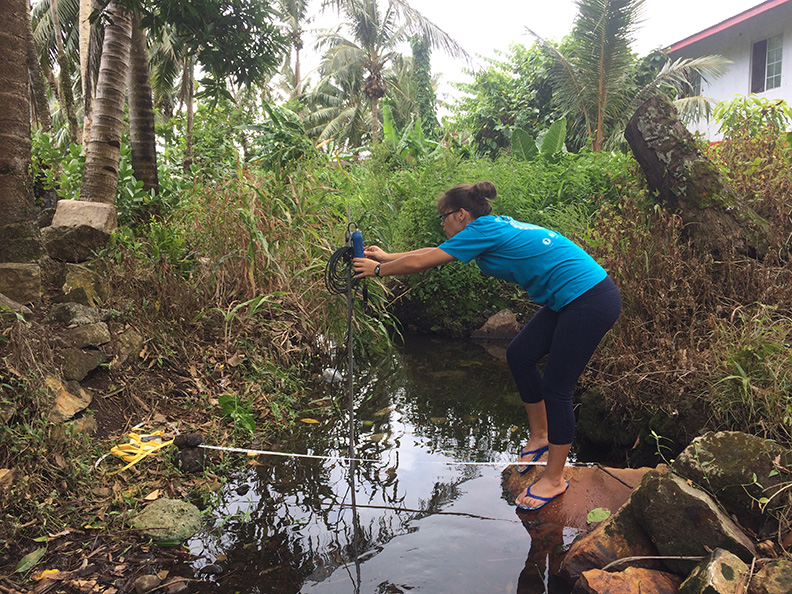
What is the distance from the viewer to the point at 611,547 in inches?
104

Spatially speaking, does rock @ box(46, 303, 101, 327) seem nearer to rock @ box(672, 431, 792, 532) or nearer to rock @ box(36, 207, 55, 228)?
rock @ box(36, 207, 55, 228)

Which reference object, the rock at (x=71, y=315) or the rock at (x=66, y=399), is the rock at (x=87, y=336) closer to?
the rock at (x=71, y=315)

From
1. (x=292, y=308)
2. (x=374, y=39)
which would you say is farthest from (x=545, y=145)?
(x=374, y=39)

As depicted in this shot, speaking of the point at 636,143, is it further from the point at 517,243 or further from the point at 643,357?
the point at 517,243

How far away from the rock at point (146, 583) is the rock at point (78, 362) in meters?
1.71

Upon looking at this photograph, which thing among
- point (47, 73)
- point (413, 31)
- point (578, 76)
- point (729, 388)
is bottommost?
point (729, 388)

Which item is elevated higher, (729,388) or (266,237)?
(266,237)

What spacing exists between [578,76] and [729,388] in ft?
36.7

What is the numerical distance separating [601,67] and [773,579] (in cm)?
1228

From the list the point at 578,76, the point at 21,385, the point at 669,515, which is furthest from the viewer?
the point at 578,76

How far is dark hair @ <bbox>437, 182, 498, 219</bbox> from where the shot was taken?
330 cm

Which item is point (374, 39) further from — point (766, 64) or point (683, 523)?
point (683, 523)

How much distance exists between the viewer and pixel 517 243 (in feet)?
10.6

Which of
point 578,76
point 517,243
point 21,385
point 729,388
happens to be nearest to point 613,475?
point 729,388
